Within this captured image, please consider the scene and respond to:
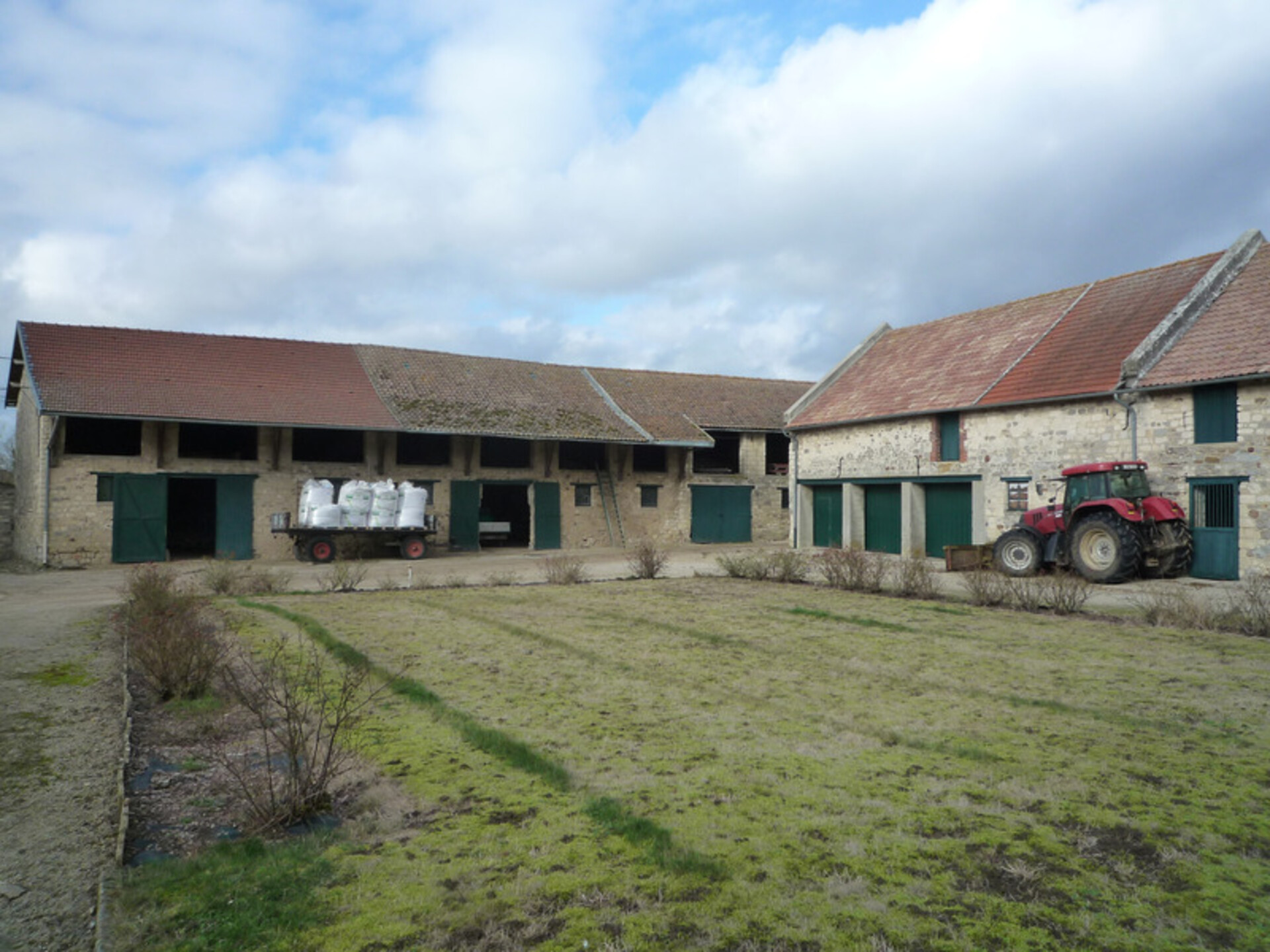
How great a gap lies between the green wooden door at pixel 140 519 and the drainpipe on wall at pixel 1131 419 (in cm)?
2137

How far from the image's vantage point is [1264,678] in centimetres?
683

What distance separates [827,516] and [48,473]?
65.0 feet

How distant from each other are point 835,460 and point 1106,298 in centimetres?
770

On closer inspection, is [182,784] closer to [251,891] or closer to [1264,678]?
[251,891]

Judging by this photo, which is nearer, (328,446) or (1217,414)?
(1217,414)

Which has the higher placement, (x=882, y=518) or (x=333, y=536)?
(x=882, y=518)

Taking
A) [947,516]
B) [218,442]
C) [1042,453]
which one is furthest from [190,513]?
[1042,453]

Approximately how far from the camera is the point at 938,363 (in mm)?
21875

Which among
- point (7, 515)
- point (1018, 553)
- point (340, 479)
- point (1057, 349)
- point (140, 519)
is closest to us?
point (1018, 553)

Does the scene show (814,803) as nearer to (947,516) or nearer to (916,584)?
(916,584)

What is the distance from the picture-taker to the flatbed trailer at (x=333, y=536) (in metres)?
19.7

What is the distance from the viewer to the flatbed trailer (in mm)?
19719

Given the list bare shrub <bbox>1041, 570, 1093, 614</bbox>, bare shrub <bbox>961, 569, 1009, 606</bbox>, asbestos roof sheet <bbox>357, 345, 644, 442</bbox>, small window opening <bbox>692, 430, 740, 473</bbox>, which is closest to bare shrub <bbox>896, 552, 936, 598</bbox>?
bare shrub <bbox>961, 569, 1009, 606</bbox>

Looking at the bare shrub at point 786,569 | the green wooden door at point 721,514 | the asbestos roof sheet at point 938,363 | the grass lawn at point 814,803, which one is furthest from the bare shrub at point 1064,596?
the green wooden door at point 721,514
